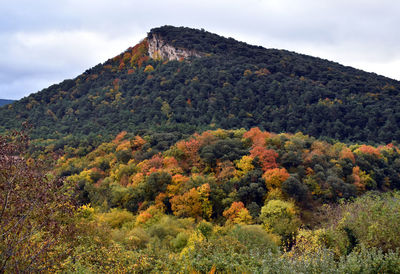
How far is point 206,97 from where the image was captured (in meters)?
75.3

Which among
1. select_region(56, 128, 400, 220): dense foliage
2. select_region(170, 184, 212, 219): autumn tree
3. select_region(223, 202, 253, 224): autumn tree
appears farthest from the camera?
select_region(56, 128, 400, 220): dense foliage

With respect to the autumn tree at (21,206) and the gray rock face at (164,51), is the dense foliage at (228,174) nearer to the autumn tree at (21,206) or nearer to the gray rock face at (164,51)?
the autumn tree at (21,206)

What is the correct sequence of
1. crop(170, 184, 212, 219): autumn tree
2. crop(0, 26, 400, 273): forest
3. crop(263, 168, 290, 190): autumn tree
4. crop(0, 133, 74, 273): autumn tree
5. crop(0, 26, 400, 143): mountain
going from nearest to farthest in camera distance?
crop(0, 133, 74, 273): autumn tree
crop(0, 26, 400, 273): forest
crop(170, 184, 212, 219): autumn tree
crop(263, 168, 290, 190): autumn tree
crop(0, 26, 400, 143): mountain

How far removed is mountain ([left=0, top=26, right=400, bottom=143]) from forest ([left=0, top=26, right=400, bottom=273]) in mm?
450

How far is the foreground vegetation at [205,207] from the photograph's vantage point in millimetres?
8398

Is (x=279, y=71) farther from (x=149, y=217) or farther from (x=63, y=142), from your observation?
(x=149, y=217)

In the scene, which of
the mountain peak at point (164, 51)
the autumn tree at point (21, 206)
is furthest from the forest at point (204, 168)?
the mountain peak at point (164, 51)

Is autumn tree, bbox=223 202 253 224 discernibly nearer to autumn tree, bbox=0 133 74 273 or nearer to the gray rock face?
autumn tree, bbox=0 133 74 273

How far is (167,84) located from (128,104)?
11.8 metres

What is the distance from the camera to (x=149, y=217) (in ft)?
100

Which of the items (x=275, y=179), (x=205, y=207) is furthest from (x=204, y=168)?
(x=275, y=179)

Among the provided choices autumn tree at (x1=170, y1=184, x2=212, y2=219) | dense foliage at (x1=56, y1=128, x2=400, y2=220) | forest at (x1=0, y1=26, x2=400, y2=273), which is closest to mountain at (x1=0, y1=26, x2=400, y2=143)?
forest at (x1=0, y1=26, x2=400, y2=273)

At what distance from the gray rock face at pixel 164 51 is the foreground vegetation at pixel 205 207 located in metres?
45.5

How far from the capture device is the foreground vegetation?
840 centimetres
